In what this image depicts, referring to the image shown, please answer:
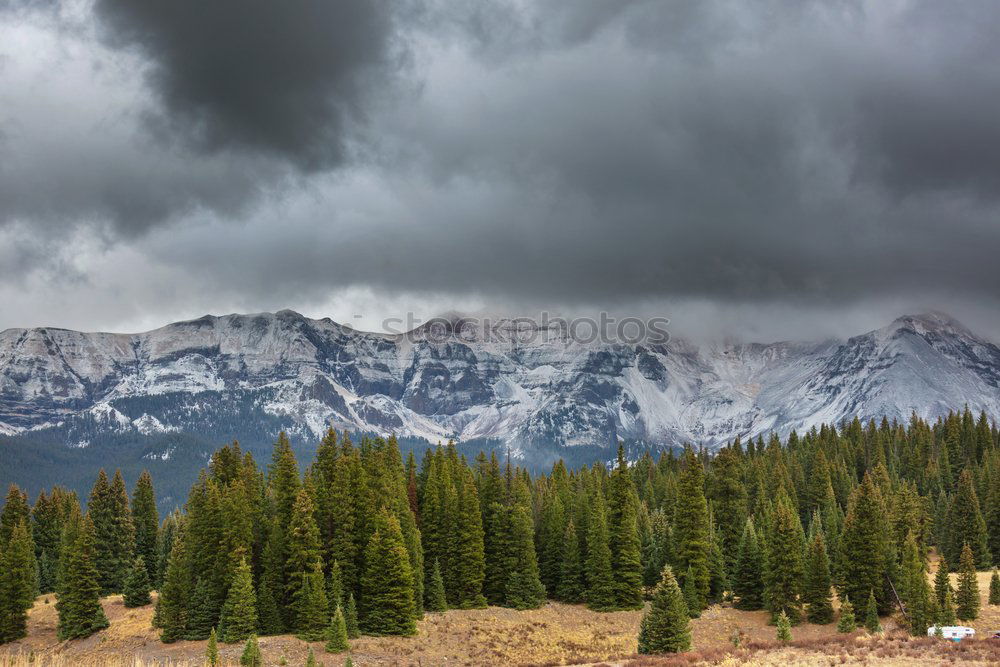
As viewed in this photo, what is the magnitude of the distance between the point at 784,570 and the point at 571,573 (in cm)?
2507

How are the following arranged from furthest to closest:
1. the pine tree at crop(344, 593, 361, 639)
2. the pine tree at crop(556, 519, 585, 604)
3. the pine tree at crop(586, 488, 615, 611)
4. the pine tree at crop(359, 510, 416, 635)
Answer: the pine tree at crop(556, 519, 585, 604) → the pine tree at crop(586, 488, 615, 611) → the pine tree at crop(359, 510, 416, 635) → the pine tree at crop(344, 593, 361, 639)

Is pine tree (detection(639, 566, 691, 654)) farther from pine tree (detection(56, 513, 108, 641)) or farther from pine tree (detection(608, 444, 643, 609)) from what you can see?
pine tree (detection(56, 513, 108, 641))

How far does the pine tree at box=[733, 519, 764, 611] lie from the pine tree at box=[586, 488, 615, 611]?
1407 centimetres

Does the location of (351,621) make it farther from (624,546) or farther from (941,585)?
(941,585)

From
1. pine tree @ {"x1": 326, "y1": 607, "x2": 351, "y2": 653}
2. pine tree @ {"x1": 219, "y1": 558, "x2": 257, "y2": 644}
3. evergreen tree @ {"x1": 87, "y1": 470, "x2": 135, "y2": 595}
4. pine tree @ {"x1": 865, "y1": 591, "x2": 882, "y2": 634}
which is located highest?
evergreen tree @ {"x1": 87, "y1": 470, "x2": 135, "y2": 595}

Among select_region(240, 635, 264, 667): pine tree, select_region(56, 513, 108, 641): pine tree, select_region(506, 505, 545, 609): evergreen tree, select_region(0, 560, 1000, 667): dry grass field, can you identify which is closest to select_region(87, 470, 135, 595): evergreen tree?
select_region(0, 560, 1000, 667): dry grass field

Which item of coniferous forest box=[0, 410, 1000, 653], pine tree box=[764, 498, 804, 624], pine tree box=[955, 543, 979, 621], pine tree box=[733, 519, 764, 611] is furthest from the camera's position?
pine tree box=[733, 519, 764, 611]

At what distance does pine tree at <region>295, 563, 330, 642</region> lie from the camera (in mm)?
77938

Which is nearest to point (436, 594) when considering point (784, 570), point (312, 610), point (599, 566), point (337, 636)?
point (312, 610)

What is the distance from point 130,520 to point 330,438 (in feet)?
102

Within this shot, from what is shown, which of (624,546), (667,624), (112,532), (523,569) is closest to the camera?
(667,624)

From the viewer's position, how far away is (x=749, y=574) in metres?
97.6

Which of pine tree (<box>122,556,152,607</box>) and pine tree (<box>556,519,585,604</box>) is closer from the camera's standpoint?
pine tree (<box>122,556,152,607</box>)

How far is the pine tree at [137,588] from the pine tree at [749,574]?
65.2 metres
